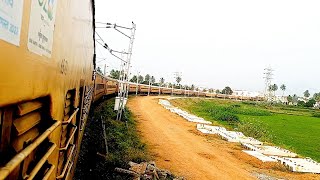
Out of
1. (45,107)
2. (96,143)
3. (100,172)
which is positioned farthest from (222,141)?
(45,107)

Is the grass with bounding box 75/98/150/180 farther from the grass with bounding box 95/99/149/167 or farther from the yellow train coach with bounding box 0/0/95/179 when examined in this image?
the yellow train coach with bounding box 0/0/95/179

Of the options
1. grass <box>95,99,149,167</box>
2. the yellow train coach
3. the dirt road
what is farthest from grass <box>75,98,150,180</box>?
the yellow train coach

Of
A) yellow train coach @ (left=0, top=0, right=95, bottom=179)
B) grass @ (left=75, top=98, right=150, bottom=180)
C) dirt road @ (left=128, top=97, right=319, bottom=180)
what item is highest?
yellow train coach @ (left=0, top=0, right=95, bottom=179)

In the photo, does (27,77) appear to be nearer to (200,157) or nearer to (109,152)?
(109,152)

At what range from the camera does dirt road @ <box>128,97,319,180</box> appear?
12180mm

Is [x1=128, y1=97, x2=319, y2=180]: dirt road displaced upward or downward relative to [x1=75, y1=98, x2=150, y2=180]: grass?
downward

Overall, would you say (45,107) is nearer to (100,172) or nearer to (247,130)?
(100,172)

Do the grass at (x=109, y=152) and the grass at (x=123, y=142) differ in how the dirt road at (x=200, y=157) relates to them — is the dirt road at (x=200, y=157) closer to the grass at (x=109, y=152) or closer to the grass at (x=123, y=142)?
the grass at (x=123, y=142)

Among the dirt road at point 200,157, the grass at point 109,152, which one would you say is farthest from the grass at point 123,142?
the dirt road at point 200,157

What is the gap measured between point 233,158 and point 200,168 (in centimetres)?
289

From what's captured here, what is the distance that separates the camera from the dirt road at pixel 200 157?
12.2 m

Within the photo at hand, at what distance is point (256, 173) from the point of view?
12.8m

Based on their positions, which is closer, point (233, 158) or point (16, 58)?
point (16, 58)

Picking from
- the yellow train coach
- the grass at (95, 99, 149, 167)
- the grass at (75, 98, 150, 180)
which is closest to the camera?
the yellow train coach
